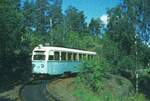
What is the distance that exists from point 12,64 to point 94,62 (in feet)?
26.1

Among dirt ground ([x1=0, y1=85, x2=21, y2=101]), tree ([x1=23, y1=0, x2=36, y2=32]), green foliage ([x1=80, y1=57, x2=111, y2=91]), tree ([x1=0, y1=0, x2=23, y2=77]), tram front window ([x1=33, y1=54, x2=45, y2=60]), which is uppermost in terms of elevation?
tree ([x1=23, y1=0, x2=36, y2=32])

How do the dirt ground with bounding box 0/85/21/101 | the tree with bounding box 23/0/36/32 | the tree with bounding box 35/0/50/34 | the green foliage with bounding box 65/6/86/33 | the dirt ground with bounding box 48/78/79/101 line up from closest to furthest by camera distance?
the dirt ground with bounding box 0/85/21/101 → the dirt ground with bounding box 48/78/79/101 → the tree with bounding box 23/0/36/32 → the tree with bounding box 35/0/50/34 → the green foliage with bounding box 65/6/86/33

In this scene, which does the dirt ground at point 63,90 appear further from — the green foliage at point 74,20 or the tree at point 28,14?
the green foliage at point 74,20

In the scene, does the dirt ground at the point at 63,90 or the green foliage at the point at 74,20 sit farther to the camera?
the green foliage at the point at 74,20

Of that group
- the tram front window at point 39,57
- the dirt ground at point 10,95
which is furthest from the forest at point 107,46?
the dirt ground at point 10,95

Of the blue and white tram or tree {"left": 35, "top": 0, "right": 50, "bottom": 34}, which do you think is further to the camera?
tree {"left": 35, "top": 0, "right": 50, "bottom": 34}

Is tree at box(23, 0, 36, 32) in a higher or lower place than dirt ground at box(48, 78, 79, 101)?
higher

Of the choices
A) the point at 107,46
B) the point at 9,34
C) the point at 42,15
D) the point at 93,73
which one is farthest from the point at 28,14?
the point at 93,73

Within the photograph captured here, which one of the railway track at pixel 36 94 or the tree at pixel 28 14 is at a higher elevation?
the tree at pixel 28 14

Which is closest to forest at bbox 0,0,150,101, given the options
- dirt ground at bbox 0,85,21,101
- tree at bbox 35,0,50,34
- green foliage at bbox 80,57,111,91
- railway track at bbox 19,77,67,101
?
green foliage at bbox 80,57,111,91

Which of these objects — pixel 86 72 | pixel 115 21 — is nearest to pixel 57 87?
pixel 86 72

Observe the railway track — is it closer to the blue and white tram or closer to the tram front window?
the blue and white tram

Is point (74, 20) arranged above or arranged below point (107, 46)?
above

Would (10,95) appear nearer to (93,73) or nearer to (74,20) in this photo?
(93,73)
